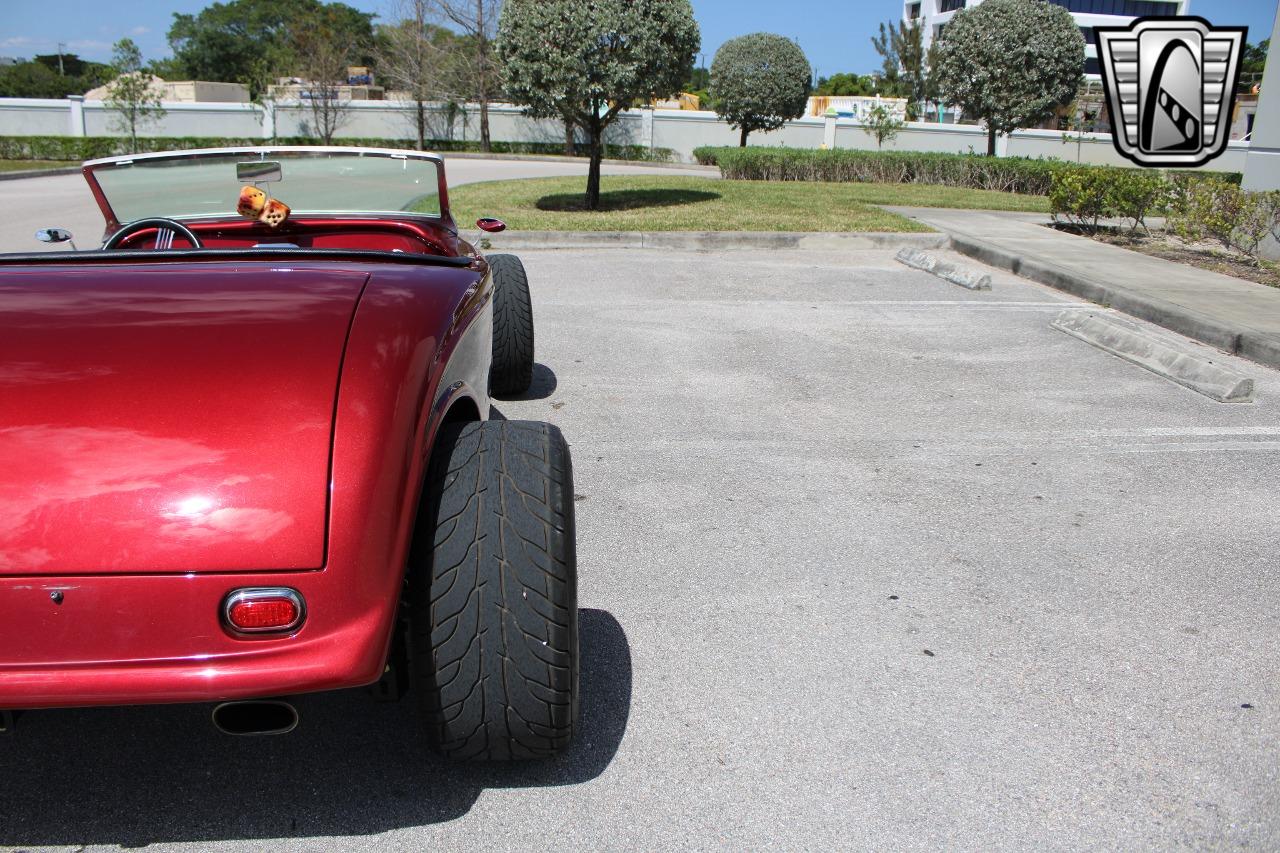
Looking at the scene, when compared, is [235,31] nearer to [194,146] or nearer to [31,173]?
[194,146]

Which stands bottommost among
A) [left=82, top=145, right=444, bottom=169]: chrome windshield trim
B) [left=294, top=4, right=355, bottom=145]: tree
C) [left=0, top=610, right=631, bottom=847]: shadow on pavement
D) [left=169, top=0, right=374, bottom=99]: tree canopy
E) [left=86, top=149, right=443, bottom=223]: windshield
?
[left=0, top=610, right=631, bottom=847]: shadow on pavement

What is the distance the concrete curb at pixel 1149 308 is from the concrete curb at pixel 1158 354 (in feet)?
1.10

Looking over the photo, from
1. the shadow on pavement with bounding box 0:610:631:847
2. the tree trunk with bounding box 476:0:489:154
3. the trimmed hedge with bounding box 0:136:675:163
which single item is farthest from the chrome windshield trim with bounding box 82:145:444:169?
the tree trunk with bounding box 476:0:489:154

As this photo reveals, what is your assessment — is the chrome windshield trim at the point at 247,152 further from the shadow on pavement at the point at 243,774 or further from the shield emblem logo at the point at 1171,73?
the shield emblem logo at the point at 1171,73

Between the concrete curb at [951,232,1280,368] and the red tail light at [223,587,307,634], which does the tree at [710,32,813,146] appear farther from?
the red tail light at [223,587,307,634]

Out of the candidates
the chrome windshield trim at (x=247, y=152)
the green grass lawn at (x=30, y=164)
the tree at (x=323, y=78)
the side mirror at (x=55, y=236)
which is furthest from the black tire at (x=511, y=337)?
the tree at (x=323, y=78)

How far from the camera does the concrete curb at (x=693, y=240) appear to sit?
37.9 ft

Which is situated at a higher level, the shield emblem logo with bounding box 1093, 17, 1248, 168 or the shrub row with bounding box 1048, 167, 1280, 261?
the shield emblem logo with bounding box 1093, 17, 1248, 168

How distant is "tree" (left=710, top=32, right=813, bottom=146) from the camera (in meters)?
23.8

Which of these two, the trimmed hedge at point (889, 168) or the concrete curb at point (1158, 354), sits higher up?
the trimmed hedge at point (889, 168)

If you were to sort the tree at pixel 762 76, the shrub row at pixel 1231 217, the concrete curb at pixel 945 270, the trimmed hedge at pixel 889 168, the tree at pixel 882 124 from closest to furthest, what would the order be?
the concrete curb at pixel 945 270 < the shrub row at pixel 1231 217 < the trimmed hedge at pixel 889 168 < the tree at pixel 762 76 < the tree at pixel 882 124

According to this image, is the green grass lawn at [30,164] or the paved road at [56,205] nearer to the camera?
the paved road at [56,205]

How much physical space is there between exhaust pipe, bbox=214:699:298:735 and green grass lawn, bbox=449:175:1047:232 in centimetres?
1027

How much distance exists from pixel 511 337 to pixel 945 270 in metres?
5.84
